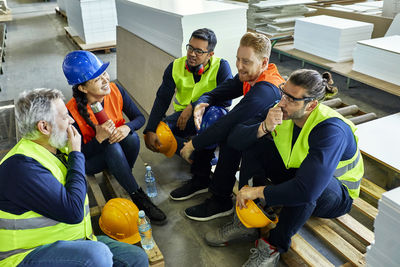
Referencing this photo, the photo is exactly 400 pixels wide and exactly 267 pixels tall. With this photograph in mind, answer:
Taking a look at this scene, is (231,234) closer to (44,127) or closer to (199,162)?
(199,162)

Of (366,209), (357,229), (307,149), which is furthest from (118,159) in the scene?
(366,209)

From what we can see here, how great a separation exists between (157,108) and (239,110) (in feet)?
3.68

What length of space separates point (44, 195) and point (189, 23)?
109 inches

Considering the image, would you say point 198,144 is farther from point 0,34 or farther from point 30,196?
point 0,34

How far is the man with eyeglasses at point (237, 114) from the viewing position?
2.69 m

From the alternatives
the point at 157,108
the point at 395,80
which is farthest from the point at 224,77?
the point at 395,80

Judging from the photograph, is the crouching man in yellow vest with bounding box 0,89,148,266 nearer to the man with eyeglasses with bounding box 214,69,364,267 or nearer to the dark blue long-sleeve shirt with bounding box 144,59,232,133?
the man with eyeglasses with bounding box 214,69,364,267

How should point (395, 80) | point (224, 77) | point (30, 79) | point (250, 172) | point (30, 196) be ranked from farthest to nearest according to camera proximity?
point (30, 79), point (395, 80), point (224, 77), point (250, 172), point (30, 196)

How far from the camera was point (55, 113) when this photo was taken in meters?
→ 1.93

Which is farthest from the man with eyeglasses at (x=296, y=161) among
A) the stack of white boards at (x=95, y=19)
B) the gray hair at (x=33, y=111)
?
the stack of white boards at (x=95, y=19)

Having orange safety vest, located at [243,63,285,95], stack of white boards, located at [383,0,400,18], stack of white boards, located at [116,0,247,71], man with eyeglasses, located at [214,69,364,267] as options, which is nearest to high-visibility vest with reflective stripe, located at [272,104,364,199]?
man with eyeglasses, located at [214,69,364,267]

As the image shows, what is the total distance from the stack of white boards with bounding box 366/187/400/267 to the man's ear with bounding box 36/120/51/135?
187 cm

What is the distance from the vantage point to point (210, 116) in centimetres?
323

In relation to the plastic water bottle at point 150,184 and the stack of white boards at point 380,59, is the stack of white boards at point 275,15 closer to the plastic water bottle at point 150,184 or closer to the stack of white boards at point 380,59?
the stack of white boards at point 380,59
